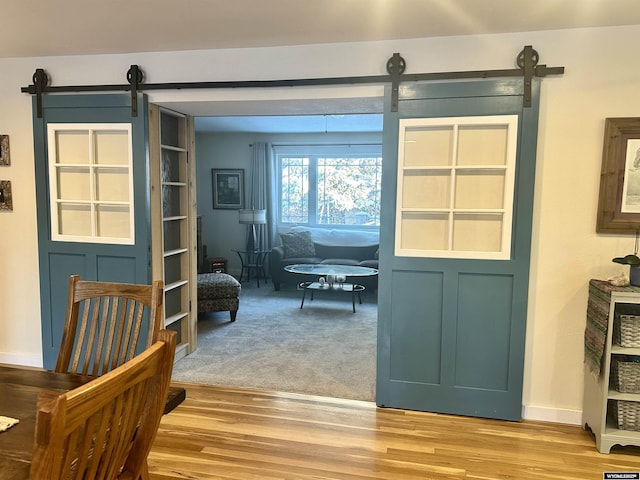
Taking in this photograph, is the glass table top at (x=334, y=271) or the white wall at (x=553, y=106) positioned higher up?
the white wall at (x=553, y=106)

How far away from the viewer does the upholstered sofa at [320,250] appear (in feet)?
21.2

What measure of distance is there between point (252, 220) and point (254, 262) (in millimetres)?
812

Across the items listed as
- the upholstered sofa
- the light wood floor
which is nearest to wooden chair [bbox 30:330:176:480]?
the light wood floor

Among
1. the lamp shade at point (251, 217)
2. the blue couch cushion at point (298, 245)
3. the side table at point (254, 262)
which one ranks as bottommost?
the side table at point (254, 262)

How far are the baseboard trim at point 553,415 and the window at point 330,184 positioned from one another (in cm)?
463

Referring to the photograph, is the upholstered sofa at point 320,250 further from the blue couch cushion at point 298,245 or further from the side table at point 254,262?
the side table at point 254,262

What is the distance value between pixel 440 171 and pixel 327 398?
1.73 meters

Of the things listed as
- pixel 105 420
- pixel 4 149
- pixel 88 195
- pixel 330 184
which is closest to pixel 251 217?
pixel 330 184

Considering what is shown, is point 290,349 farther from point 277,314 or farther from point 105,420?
point 105,420

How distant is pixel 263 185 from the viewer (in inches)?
297

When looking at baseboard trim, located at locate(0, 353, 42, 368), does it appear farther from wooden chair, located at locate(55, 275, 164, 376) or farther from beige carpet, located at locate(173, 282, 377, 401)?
wooden chair, located at locate(55, 275, 164, 376)

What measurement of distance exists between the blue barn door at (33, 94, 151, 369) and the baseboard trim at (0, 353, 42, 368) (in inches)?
9.1

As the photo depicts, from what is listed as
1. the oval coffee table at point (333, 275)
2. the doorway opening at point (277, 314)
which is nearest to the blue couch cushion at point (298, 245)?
the doorway opening at point (277, 314)

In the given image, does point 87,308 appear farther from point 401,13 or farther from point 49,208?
point 401,13
